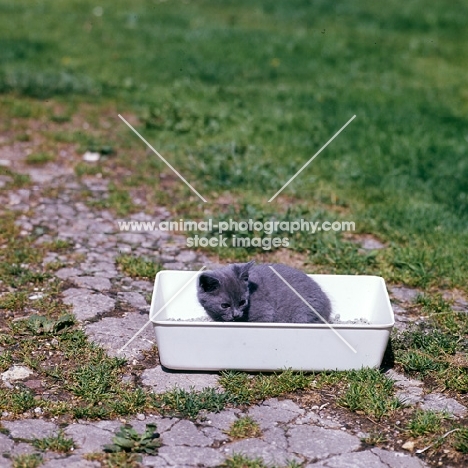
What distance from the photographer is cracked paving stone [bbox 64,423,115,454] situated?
340cm

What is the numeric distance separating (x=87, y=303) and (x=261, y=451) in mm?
1747

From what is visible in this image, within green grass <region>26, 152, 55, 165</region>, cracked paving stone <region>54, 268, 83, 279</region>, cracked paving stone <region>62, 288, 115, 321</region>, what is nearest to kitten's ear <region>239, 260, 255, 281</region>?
cracked paving stone <region>62, 288, 115, 321</region>

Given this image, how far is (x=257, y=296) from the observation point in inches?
164

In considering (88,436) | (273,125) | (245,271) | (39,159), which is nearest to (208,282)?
(245,271)

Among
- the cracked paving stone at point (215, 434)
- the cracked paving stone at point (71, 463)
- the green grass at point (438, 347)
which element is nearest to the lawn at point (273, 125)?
the green grass at point (438, 347)

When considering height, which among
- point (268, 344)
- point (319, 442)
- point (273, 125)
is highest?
point (273, 125)

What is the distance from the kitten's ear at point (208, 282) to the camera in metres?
4.02

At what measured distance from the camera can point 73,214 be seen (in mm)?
6043

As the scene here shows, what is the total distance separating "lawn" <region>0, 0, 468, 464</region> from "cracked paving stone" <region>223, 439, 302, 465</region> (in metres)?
0.33

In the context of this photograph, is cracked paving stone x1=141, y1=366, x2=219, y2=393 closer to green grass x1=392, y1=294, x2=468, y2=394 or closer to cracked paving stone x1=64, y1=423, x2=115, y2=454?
cracked paving stone x1=64, y1=423, x2=115, y2=454

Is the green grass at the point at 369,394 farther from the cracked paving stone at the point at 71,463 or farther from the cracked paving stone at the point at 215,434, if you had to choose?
the cracked paving stone at the point at 71,463

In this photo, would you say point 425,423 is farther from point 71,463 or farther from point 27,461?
point 27,461

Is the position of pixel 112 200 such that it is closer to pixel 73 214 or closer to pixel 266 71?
pixel 73 214

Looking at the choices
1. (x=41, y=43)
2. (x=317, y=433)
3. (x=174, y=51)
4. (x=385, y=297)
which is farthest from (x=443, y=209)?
(x=41, y=43)
